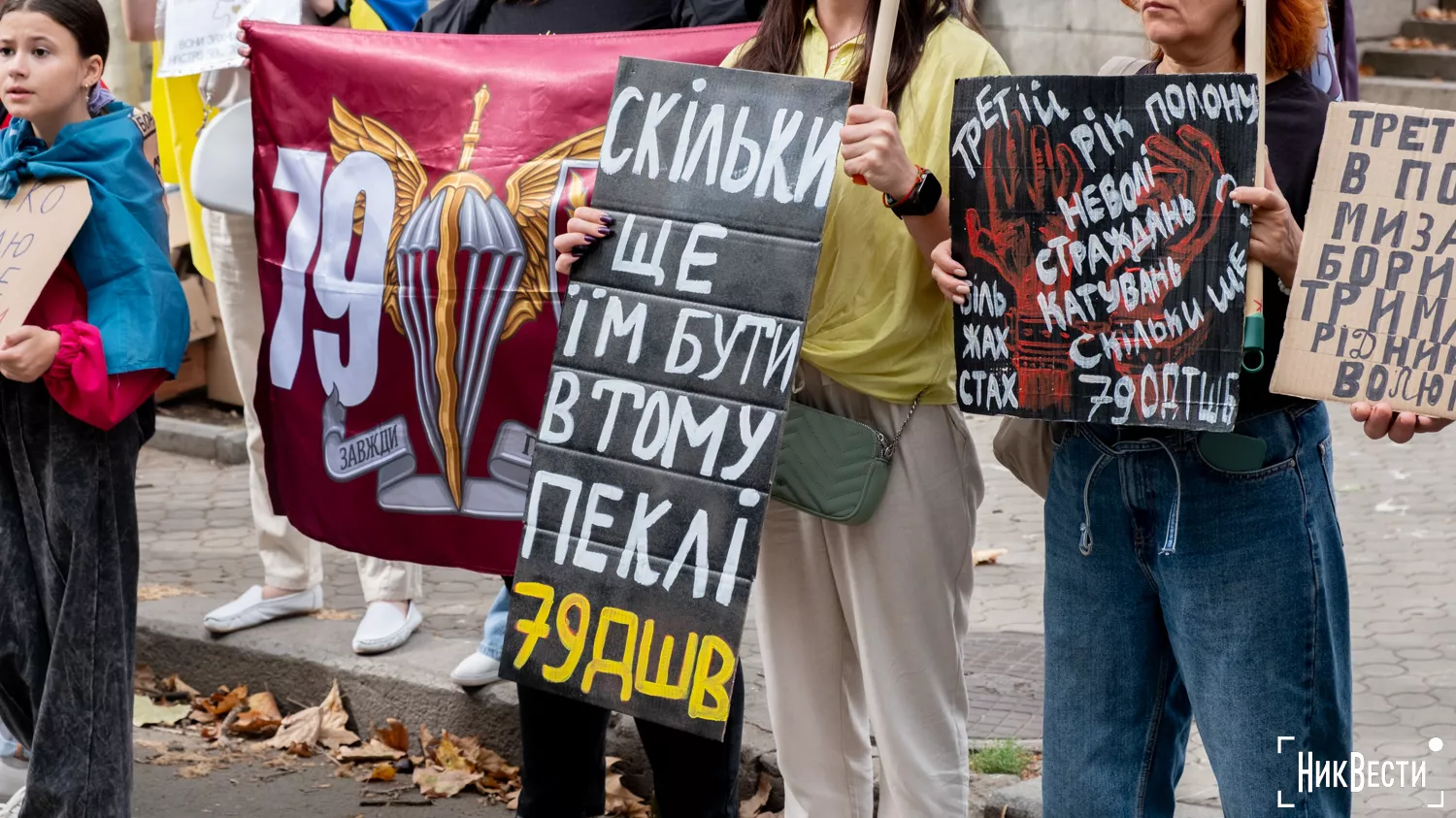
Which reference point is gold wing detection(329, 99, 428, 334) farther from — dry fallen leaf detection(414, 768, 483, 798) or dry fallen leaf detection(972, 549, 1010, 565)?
dry fallen leaf detection(972, 549, 1010, 565)

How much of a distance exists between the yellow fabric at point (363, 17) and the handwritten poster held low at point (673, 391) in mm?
1779

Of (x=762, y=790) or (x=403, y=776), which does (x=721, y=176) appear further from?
(x=403, y=776)

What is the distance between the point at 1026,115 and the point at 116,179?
2105 mm

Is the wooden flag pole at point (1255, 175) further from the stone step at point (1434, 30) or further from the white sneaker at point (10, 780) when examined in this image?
the stone step at point (1434, 30)

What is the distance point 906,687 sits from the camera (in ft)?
10.4

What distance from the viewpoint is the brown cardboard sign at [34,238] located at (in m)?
3.55

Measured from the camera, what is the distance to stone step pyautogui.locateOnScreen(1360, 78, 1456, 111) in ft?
33.4

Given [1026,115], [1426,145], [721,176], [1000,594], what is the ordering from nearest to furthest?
[1426,145]
[1026,115]
[721,176]
[1000,594]

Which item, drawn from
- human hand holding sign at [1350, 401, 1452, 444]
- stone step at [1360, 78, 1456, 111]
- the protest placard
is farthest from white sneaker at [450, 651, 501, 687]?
stone step at [1360, 78, 1456, 111]

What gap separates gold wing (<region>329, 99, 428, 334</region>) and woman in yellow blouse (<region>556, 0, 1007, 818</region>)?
83 centimetres

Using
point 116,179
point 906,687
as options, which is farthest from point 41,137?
point 906,687

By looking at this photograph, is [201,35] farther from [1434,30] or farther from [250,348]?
[1434,30]

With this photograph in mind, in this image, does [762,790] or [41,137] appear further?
[762,790]

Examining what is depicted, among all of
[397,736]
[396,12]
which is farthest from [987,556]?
[396,12]
